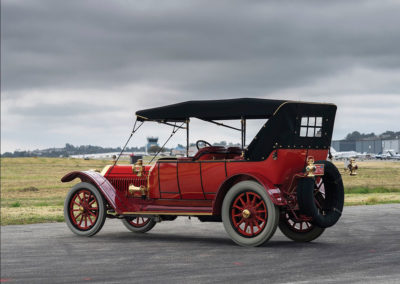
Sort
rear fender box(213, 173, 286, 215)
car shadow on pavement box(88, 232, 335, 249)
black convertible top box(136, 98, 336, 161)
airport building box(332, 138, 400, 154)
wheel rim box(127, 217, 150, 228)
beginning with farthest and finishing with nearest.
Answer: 1. airport building box(332, 138, 400, 154)
2. wheel rim box(127, 217, 150, 228)
3. car shadow on pavement box(88, 232, 335, 249)
4. black convertible top box(136, 98, 336, 161)
5. rear fender box(213, 173, 286, 215)

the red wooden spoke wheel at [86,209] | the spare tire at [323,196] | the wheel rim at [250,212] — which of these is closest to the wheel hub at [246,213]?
the wheel rim at [250,212]

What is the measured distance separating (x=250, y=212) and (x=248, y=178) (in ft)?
1.82

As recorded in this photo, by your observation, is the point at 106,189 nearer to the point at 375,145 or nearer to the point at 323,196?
the point at 323,196

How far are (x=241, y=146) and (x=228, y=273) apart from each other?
3.35m

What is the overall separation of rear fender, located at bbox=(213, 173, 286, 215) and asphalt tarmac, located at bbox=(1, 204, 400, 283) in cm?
72

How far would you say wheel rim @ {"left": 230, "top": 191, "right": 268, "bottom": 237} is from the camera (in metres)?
9.59

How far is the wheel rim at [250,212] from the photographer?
31.5 feet

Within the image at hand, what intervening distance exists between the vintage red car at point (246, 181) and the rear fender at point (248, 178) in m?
0.02

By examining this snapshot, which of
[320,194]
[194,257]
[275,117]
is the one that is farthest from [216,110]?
[194,257]

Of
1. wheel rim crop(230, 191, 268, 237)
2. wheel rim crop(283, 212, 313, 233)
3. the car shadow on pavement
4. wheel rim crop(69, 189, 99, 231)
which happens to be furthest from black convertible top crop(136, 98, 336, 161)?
wheel rim crop(69, 189, 99, 231)

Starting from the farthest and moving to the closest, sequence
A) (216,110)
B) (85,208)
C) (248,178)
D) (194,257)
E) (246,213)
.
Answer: (85,208), (216,110), (248,178), (246,213), (194,257)

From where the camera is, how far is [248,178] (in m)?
9.87

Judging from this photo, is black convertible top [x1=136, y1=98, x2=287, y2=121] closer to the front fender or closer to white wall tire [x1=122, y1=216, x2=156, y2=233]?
the front fender

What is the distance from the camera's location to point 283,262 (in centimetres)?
848
